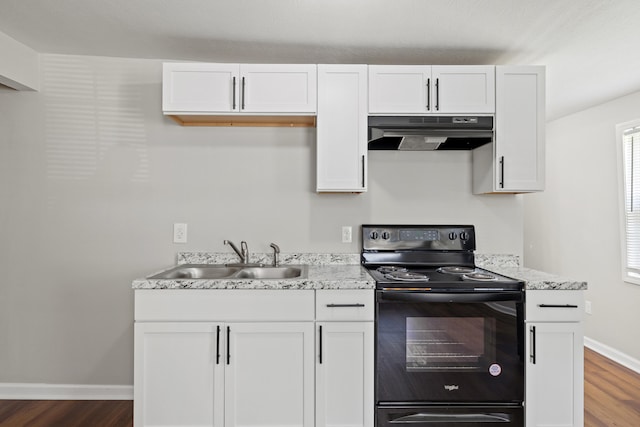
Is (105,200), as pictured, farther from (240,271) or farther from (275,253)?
(275,253)

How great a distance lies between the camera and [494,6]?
1945 mm

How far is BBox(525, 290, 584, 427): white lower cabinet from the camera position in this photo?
200 centimetres

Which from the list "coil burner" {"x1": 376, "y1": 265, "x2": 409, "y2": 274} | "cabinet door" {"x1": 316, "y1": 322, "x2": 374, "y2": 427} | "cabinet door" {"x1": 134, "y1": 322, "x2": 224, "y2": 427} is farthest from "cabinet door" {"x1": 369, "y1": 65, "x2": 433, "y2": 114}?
"cabinet door" {"x1": 134, "y1": 322, "x2": 224, "y2": 427}

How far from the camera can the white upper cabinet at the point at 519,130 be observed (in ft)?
7.64

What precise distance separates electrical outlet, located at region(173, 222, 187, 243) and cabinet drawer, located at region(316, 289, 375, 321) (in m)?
1.17

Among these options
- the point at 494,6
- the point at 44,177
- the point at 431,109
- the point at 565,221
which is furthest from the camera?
the point at 565,221

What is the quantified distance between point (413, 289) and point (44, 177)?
8.49ft

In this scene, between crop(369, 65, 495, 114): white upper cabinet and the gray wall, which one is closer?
crop(369, 65, 495, 114): white upper cabinet

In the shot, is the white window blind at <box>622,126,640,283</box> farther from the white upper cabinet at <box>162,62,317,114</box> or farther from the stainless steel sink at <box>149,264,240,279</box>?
the stainless steel sink at <box>149,264,240,279</box>

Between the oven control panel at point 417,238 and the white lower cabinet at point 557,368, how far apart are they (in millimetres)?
726

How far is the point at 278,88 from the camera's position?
230 centimetres

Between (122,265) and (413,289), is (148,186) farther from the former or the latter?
(413,289)

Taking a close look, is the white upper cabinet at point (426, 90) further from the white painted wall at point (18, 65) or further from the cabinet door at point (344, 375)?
the white painted wall at point (18, 65)

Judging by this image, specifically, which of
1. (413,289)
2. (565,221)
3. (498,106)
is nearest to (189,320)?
(413,289)
